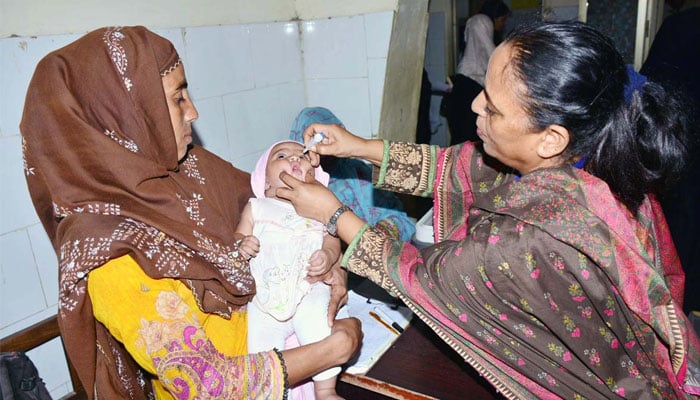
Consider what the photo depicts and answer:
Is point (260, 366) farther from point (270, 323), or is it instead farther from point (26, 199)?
point (26, 199)

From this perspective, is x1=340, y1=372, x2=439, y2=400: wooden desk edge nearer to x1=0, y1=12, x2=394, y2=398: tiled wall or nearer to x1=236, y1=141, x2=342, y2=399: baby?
x1=236, y1=141, x2=342, y2=399: baby

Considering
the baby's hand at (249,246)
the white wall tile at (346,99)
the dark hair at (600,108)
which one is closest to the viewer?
the dark hair at (600,108)

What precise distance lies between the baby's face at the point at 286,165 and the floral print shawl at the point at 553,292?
0.52m

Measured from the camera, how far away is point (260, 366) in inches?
56.3

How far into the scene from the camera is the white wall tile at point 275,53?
3.27 m

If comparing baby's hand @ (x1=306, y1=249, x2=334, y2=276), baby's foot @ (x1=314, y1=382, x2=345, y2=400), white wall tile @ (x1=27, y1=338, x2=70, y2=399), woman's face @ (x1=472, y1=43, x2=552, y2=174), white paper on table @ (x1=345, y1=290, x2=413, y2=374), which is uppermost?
woman's face @ (x1=472, y1=43, x2=552, y2=174)

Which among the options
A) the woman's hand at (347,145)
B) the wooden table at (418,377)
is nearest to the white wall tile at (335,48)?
the woman's hand at (347,145)

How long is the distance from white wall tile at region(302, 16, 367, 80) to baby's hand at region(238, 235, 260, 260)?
2055 mm

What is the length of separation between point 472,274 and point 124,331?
3.02ft

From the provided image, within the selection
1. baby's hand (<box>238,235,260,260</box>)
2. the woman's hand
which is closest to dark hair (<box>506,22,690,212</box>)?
the woman's hand

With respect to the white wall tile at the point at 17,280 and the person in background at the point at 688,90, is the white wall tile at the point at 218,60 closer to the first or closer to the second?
the white wall tile at the point at 17,280

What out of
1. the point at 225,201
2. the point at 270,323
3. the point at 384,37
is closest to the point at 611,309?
the point at 270,323

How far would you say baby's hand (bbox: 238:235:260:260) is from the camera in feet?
5.73

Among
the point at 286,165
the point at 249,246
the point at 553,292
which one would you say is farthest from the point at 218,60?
the point at 553,292
